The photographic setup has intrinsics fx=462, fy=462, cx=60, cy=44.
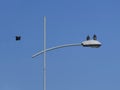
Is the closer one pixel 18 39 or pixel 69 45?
pixel 69 45

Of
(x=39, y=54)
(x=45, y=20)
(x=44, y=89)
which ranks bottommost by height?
(x=44, y=89)

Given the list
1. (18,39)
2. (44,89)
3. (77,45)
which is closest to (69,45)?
(77,45)

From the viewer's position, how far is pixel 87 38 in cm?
2948

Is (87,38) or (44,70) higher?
(87,38)

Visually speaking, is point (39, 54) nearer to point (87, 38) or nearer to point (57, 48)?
point (57, 48)

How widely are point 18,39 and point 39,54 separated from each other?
15.1 ft

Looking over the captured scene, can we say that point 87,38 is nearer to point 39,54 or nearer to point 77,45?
point 77,45

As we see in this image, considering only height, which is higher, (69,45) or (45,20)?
(45,20)

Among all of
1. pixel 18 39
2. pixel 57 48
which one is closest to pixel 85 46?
pixel 57 48

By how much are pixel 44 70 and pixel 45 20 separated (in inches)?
165

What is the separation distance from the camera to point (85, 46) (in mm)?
29141

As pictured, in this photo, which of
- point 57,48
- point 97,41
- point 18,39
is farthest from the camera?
point 18,39

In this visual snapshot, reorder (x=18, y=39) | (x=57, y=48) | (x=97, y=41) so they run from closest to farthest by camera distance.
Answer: (x=97, y=41), (x=57, y=48), (x=18, y=39)

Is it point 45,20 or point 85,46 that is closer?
point 85,46
